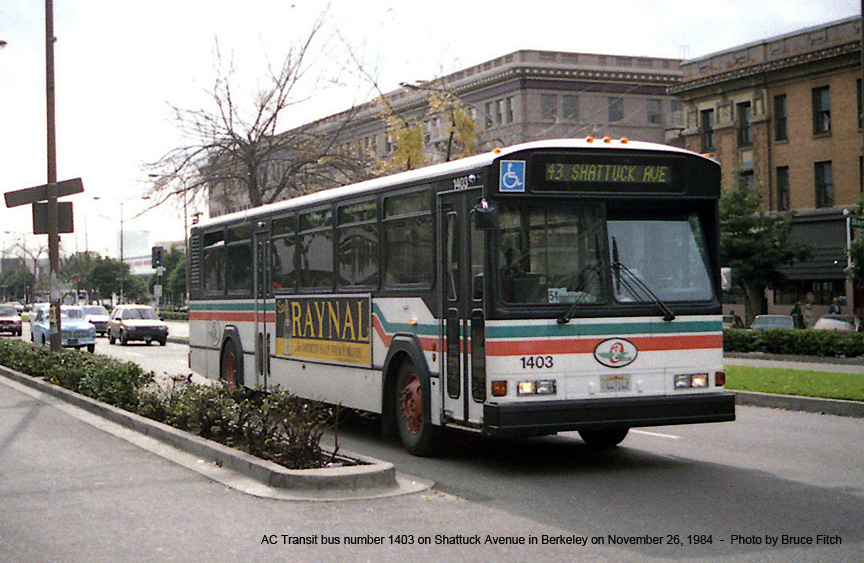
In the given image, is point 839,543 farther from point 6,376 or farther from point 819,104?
point 819,104

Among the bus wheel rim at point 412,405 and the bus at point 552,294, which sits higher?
the bus at point 552,294

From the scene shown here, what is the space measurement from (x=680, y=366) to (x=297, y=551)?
4860 mm

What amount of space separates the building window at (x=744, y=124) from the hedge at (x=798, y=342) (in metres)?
26.7

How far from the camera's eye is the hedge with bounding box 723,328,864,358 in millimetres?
27734

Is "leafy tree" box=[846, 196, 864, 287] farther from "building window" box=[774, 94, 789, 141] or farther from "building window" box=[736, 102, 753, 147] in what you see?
"building window" box=[736, 102, 753, 147]

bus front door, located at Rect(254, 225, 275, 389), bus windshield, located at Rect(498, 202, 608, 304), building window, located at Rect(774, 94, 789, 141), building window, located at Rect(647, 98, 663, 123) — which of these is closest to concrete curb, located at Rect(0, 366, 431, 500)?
bus windshield, located at Rect(498, 202, 608, 304)

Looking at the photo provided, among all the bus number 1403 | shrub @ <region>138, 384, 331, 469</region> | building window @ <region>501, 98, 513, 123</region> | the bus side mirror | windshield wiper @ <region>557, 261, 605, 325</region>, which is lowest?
shrub @ <region>138, 384, 331, 469</region>

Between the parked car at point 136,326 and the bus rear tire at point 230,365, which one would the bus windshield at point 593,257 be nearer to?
the bus rear tire at point 230,365

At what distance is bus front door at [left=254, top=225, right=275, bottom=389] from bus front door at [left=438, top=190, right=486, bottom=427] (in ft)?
17.8

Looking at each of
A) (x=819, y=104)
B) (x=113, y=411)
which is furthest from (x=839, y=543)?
(x=819, y=104)

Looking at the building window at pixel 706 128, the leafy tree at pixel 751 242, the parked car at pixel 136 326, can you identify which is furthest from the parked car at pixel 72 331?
the building window at pixel 706 128

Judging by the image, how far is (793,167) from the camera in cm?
5291

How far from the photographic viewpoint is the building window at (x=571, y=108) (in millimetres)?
75750

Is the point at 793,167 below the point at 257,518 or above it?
above
